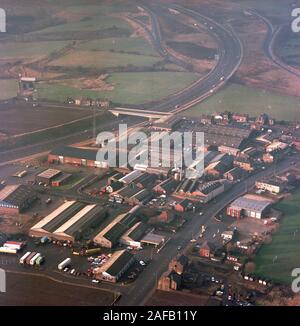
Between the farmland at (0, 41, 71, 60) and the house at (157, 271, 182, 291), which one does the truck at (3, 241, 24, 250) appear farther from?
the farmland at (0, 41, 71, 60)

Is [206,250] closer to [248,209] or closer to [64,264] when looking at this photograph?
[248,209]

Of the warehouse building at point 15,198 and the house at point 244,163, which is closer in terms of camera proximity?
the warehouse building at point 15,198

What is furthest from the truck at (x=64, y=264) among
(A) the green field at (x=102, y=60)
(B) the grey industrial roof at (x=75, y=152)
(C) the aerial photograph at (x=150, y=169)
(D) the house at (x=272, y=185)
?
(A) the green field at (x=102, y=60)

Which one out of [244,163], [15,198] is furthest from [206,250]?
Result: [244,163]

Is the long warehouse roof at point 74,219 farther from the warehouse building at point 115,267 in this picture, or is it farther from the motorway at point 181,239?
the motorway at point 181,239

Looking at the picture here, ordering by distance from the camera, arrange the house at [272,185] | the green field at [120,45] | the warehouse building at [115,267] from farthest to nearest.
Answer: the green field at [120,45] → the house at [272,185] → the warehouse building at [115,267]
